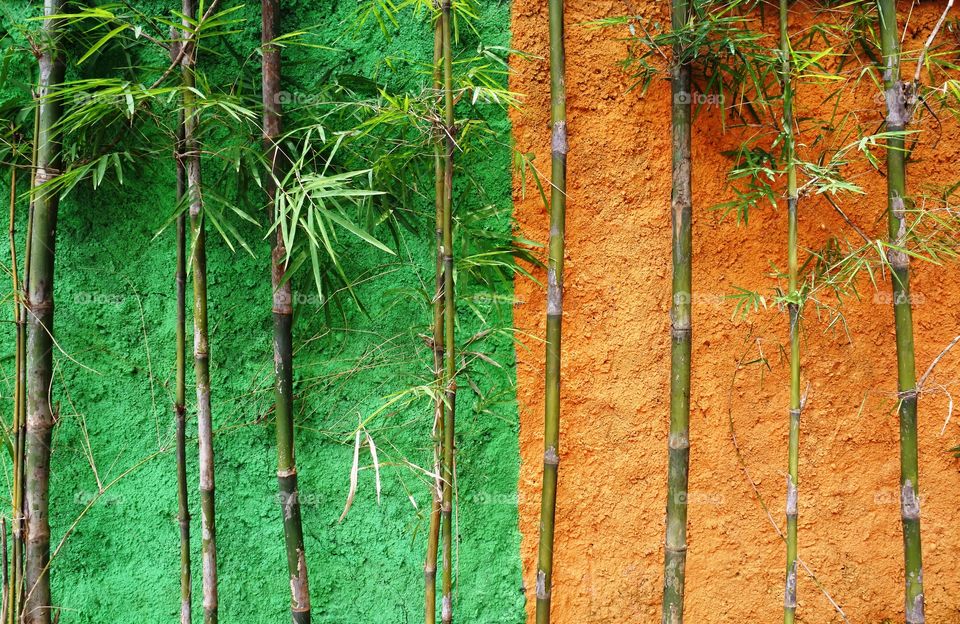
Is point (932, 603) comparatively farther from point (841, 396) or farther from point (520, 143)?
point (520, 143)

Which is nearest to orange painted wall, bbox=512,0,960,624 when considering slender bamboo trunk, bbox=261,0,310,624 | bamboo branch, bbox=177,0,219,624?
slender bamboo trunk, bbox=261,0,310,624

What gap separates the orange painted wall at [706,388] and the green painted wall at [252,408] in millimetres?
177

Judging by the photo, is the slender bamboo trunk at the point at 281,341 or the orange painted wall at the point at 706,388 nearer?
the slender bamboo trunk at the point at 281,341

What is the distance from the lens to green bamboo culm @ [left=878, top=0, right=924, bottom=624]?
1624 millimetres

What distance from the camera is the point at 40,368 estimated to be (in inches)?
68.2

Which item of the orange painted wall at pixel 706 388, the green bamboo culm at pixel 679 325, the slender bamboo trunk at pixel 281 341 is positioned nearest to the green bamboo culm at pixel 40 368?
the slender bamboo trunk at pixel 281 341

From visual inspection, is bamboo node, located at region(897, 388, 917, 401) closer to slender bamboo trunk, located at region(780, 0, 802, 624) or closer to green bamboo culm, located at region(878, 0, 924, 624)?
green bamboo culm, located at region(878, 0, 924, 624)

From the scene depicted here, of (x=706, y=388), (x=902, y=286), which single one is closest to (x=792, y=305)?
(x=902, y=286)

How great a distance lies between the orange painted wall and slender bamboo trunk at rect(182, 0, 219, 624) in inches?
Answer: 33.6

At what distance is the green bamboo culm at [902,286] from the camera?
162 centimetres

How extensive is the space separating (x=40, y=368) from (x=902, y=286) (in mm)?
2156

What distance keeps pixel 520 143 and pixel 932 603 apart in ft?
6.32

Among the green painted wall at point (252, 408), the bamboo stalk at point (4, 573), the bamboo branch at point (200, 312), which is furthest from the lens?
the green painted wall at point (252, 408)

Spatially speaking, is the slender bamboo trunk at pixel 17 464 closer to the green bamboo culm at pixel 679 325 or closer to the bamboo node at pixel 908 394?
the green bamboo culm at pixel 679 325
